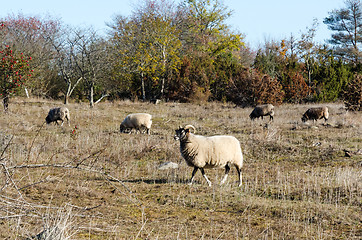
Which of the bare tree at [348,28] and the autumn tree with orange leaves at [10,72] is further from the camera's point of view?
the bare tree at [348,28]

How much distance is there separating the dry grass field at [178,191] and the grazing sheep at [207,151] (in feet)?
1.48

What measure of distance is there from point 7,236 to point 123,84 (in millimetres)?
30736

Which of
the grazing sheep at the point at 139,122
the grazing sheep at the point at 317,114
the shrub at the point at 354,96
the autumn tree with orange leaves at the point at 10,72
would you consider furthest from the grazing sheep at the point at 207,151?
the shrub at the point at 354,96

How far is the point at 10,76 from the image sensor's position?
752 inches

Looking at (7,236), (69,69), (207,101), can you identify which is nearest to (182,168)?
(7,236)

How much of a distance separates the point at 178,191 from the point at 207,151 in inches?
48.3

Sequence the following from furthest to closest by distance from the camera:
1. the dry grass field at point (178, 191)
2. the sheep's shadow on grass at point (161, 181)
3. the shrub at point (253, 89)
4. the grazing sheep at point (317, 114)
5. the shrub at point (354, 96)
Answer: the shrub at point (253, 89) < the shrub at point (354, 96) < the grazing sheep at point (317, 114) < the sheep's shadow on grass at point (161, 181) < the dry grass field at point (178, 191)

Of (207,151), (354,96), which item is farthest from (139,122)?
(354,96)

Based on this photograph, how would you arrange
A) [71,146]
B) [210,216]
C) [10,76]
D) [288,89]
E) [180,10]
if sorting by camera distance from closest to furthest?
1. [210,216]
2. [71,146]
3. [10,76]
4. [288,89]
5. [180,10]

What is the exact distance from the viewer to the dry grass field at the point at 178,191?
4.63 m

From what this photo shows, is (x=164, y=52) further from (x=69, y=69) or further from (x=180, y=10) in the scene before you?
(x=180, y=10)

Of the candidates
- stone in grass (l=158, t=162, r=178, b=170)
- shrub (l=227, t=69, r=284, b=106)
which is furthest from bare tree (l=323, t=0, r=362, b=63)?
stone in grass (l=158, t=162, r=178, b=170)

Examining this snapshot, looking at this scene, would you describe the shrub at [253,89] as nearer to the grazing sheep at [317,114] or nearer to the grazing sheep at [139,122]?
the grazing sheep at [317,114]

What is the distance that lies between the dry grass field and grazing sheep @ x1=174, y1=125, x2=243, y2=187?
45 centimetres
